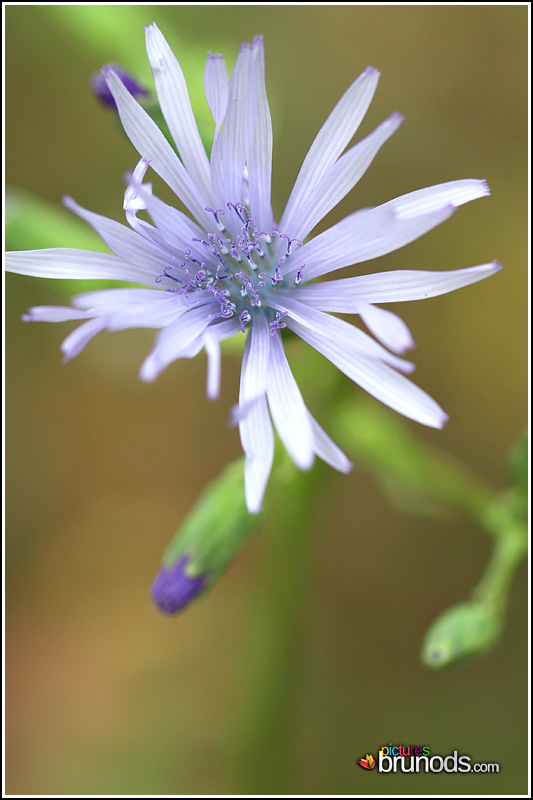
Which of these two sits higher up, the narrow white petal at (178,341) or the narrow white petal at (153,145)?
the narrow white petal at (153,145)

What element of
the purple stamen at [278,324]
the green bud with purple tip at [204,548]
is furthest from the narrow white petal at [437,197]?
the green bud with purple tip at [204,548]

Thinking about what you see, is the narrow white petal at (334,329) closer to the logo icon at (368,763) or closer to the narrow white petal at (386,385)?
the narrow white petal at (386,385)

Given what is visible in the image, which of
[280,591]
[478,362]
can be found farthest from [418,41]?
[280,591]

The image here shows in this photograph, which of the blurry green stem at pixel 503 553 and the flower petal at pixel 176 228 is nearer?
the flower petal at pixel 176 228

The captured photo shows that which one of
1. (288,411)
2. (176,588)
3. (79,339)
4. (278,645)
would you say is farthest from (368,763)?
(79,339)

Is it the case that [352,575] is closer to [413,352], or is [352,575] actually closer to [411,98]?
[413,352]
